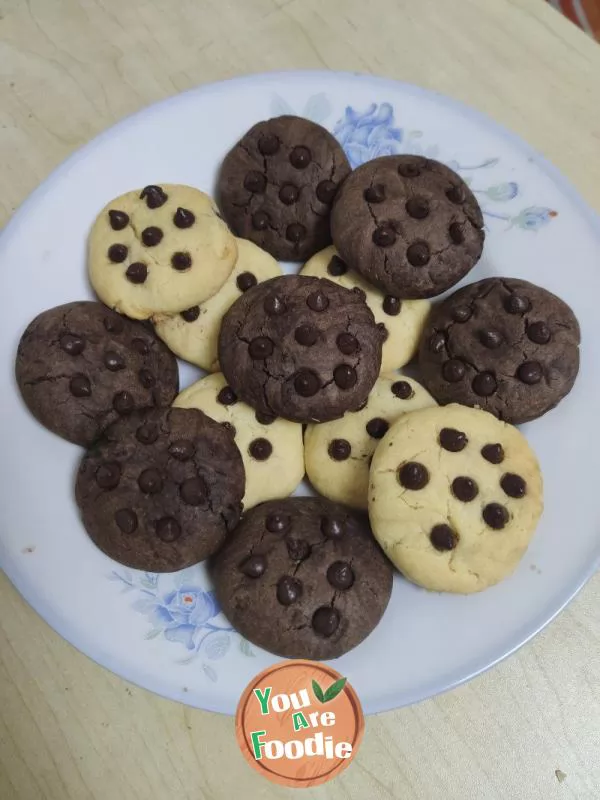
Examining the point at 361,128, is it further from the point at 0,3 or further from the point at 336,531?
the point at 0,3

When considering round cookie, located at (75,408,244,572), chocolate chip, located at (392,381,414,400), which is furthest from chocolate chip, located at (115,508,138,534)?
chocolate chip, located at (392,381,414,400)

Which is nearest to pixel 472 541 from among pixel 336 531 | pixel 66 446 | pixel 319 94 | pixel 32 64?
pixel 336 531

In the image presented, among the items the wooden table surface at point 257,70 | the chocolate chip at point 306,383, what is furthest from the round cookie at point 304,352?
Result: the wooden table surface at point 257,70

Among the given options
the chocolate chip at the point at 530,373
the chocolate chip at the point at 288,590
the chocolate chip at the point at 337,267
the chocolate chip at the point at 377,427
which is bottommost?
the chocolate chip at the point at 288,590

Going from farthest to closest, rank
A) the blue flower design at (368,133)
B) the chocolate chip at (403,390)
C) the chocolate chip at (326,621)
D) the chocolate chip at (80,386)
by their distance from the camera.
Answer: the blue flower design at (368,133), the chocolate chip at (403,390), the chocolate chip at (80,386), the chocolate chip at (326,621)

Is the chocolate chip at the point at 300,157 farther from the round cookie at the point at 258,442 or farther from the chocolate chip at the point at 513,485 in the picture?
the chocolate chip at the point at 513,485
